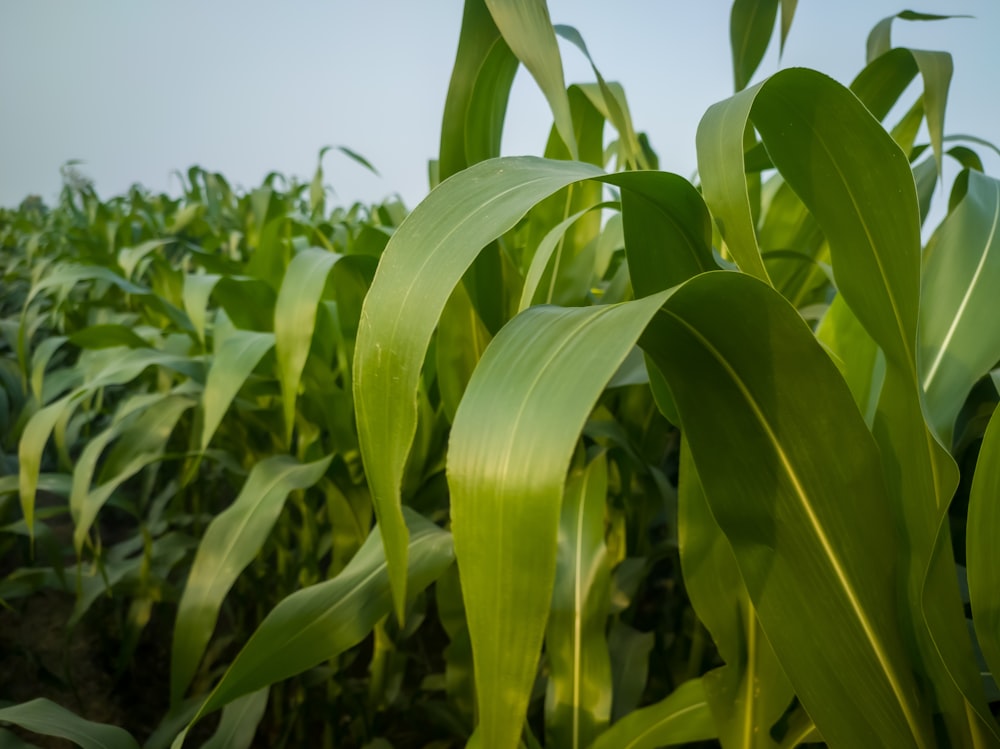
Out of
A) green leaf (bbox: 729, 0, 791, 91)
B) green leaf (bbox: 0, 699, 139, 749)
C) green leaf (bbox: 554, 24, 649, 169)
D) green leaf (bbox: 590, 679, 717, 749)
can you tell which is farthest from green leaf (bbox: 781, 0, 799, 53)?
green leaf (bbox: 0, 699, 139, 749)

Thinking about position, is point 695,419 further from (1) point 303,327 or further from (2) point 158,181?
(2) point 158,181

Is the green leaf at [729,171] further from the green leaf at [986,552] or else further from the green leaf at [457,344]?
the green leaf at [457,344]

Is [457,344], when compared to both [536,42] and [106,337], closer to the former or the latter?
[536,42]

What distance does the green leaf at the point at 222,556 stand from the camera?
0.50m

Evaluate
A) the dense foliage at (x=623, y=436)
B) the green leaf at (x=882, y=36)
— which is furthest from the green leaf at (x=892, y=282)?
the green leaf at (x=882, y=36)

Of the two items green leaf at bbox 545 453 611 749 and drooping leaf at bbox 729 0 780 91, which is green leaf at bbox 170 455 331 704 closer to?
green leaf at bbox 545 453 611 749

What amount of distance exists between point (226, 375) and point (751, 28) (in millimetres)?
482

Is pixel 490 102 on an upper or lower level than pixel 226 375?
upper

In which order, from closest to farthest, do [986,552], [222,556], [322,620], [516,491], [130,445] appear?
[516,491] < [986,552] < [322,620] < [222,556] < [130,445]

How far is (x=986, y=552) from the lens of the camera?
0.92 feet

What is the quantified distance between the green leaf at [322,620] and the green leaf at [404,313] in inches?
7.4

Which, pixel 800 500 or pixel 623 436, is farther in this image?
pixel 623 436

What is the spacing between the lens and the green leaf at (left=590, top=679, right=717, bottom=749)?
41 centimetres

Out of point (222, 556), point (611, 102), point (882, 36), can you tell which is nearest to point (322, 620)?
point (222, 556)
